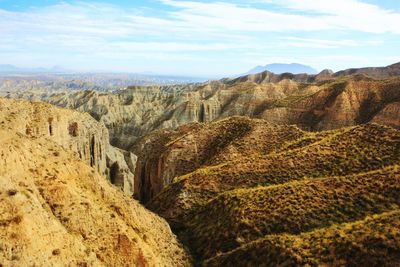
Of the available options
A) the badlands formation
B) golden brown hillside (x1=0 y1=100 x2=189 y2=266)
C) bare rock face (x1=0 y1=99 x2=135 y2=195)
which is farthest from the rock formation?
golden brown hillside (x1=0 y1=100 x2=189 y2=266)

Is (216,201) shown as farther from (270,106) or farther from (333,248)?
(270,106)

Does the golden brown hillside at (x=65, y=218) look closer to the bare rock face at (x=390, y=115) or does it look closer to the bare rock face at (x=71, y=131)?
the bare rock face at (x=71, y=131)

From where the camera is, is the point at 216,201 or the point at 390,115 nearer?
the point at 216,201

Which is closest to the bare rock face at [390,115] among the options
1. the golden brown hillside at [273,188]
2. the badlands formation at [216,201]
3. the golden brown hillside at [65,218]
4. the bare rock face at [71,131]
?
the bare rock face at [71,131]

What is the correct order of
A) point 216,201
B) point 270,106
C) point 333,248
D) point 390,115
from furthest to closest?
point 270,106 < point 390,115 < point 216,201 < point 333,248

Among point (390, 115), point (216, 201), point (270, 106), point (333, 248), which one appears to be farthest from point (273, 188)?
point (270, 106)

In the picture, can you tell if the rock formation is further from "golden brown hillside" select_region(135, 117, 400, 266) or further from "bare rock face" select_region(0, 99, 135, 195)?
"golden brown hillside" select_region(135, 117, 400, 266)
